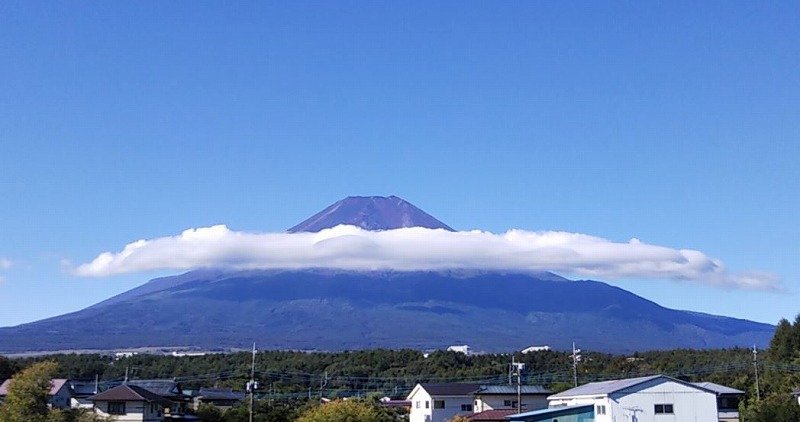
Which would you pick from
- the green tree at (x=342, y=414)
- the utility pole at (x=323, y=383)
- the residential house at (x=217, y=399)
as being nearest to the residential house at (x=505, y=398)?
the green tree at (x=342, y=414)

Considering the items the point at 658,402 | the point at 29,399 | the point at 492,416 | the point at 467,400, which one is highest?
the point at 29,399

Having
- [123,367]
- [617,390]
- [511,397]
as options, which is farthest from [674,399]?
[123,367]

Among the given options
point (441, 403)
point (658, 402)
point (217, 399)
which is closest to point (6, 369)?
point (217, 399)

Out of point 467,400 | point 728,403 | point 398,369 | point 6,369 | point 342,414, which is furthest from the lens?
point 398,369

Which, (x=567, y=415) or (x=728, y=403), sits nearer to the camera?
(x=567, y=415)

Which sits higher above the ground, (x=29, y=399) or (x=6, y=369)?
(x=6, y=369)

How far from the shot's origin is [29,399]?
1216 inches

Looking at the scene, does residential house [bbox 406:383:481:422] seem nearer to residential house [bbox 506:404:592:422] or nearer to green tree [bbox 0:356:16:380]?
residential house [bbox 506:404:592:422]

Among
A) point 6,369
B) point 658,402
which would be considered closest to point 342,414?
point 658,402

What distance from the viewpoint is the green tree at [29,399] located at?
30625 mm

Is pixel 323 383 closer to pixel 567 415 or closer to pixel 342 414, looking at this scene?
pixel 342 414

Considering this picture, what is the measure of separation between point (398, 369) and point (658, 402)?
4359 cm

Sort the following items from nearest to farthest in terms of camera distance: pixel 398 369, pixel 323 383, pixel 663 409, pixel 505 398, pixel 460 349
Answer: pixel 663 409
pixel 505 398
pixel 323 383
pixel 398 369
pixel 460 349

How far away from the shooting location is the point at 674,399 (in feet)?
105
